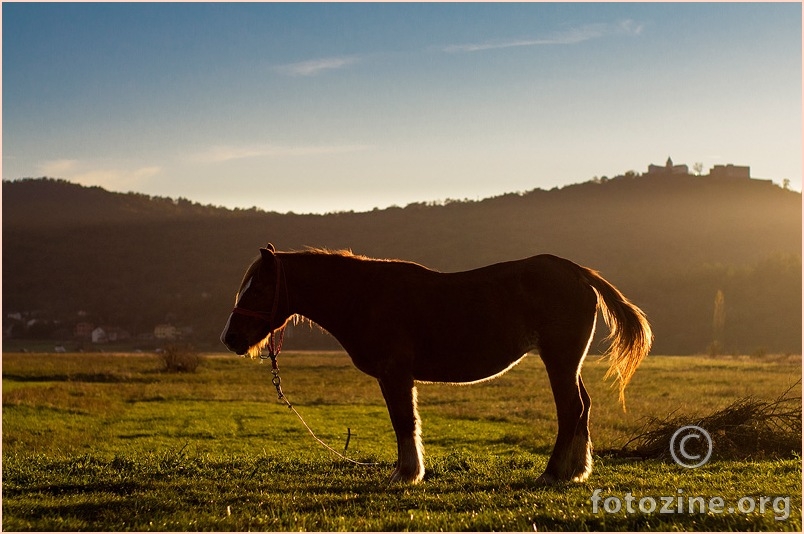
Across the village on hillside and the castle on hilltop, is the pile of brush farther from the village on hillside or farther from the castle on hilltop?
the castle on hilltop

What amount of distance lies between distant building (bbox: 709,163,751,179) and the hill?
1458cm

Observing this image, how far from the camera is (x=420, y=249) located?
325 feet

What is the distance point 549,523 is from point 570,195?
12838 centimetres

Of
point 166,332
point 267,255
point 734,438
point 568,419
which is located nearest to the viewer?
point 568,419

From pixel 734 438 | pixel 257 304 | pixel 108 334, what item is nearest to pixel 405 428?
pixel 257 304

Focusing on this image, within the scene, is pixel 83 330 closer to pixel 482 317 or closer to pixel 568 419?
pixel 482 317

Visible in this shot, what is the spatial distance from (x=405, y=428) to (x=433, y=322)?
3.90 feet

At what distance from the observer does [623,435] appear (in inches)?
722

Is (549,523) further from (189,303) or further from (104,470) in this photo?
(189,303)

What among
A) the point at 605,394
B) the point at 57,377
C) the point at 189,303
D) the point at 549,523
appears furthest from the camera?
the point at 189,303

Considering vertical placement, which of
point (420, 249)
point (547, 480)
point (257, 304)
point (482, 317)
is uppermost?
point (420, 249)

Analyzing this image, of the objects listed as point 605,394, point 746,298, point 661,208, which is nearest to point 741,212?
point 661,208

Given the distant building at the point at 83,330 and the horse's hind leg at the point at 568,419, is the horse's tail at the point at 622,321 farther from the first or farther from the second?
the distant building at the point at 83,330

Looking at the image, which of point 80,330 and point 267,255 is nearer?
point 267,255
